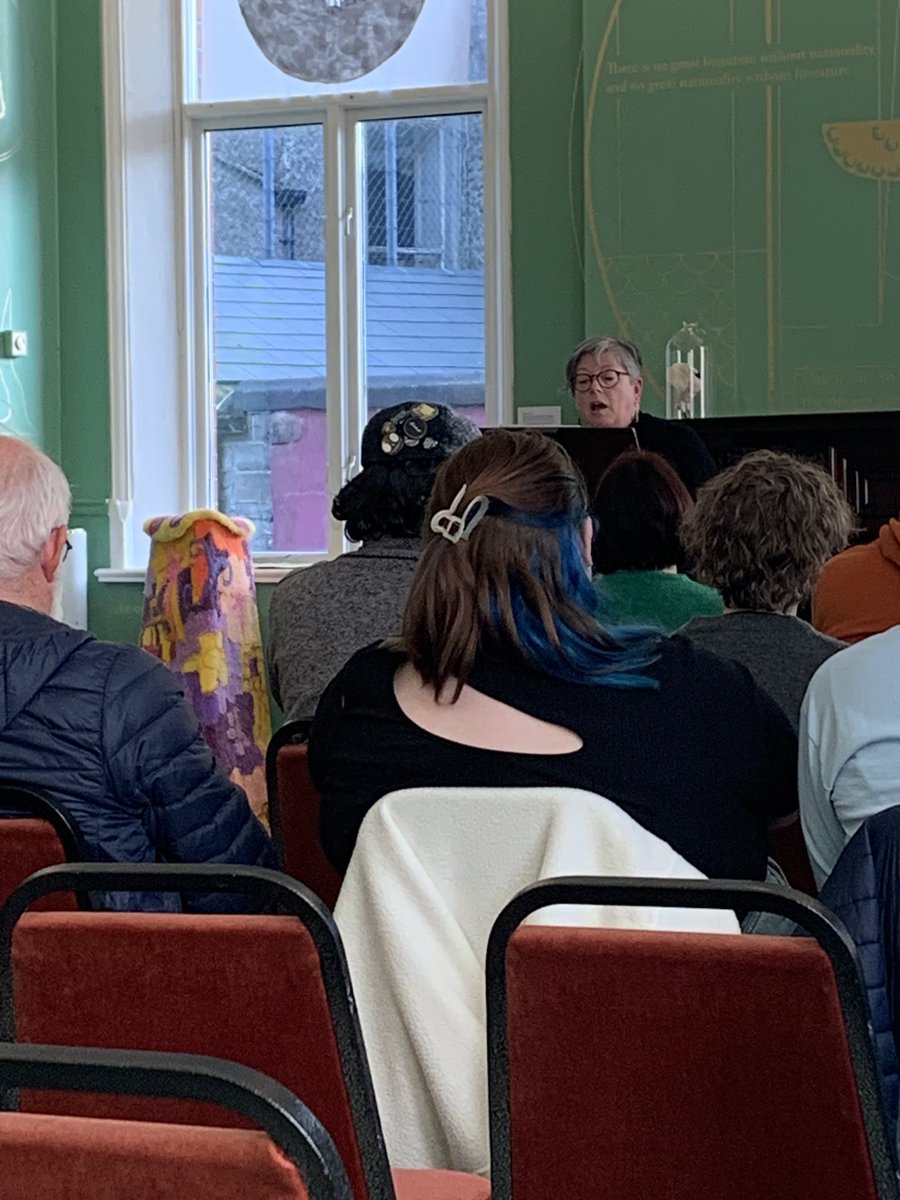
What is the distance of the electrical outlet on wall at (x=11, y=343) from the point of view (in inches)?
249

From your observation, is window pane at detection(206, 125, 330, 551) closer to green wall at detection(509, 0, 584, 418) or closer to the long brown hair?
green wall at detection(509, 0, 584, 418)

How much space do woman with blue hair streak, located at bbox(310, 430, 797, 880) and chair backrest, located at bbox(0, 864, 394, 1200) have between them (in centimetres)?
43

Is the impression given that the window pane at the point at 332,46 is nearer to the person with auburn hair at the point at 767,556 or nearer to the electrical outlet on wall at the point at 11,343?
the electrical outlet on wall at the point at 11,343

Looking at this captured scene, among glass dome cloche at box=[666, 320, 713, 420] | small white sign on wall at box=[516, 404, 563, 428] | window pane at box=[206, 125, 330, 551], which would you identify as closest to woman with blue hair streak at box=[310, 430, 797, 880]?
glass dome cloche at box=[666, 320, 713, 420]

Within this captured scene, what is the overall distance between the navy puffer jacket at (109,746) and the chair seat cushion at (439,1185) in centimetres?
54

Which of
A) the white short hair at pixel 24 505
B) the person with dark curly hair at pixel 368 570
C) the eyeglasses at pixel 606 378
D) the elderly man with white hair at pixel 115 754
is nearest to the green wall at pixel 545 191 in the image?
the eyeglasses at pixel 606 378

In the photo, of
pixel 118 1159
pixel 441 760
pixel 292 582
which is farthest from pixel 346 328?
pixel 118 1159

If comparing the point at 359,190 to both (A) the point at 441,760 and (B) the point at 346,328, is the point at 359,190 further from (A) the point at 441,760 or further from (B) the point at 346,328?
(A) the point at 441,760

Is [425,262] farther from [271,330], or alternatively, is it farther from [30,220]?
[30,220]

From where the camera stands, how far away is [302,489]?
6777 millimetres

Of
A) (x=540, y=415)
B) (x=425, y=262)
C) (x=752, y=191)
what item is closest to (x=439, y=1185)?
(x=752, y=191)

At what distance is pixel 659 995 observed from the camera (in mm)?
1234

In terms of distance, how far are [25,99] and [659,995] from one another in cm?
592

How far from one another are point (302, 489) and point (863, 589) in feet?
13.9
